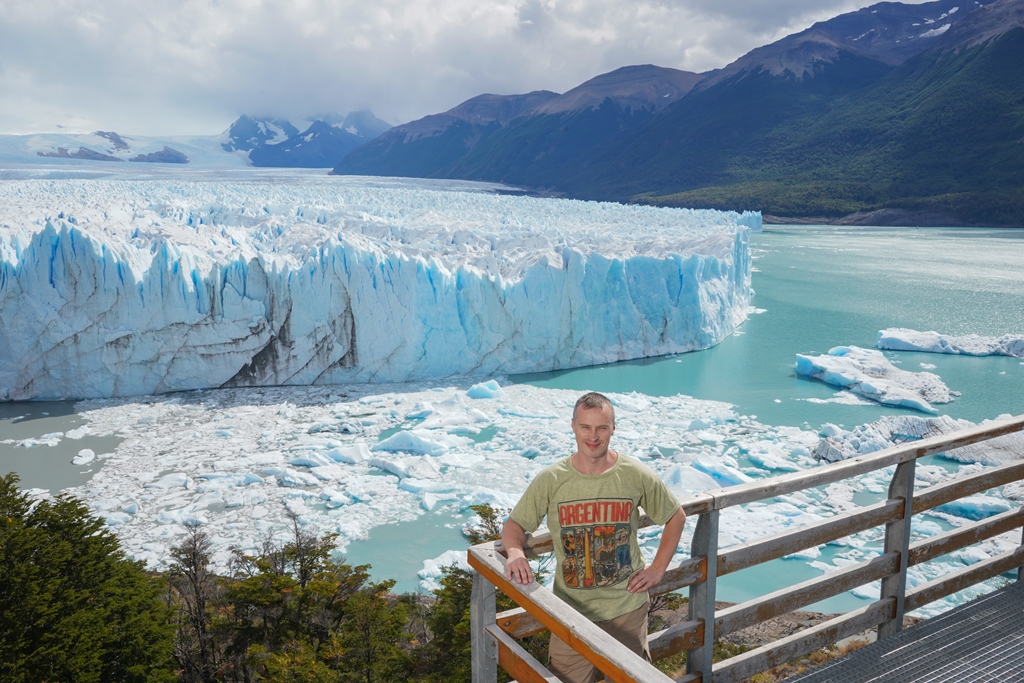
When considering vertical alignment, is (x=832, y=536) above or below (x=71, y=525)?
above

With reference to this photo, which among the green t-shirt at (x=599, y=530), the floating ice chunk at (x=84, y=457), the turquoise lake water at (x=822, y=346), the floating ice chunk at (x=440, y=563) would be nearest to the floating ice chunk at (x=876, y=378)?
the turquoise lake water at (x=822, y=346)

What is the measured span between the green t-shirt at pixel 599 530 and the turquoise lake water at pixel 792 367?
407 centimetres

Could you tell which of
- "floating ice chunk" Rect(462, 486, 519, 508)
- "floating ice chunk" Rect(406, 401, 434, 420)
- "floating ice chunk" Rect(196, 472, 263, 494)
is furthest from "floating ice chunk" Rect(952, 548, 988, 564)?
"floating ice chunk" Rect(196, 472, 263, 494)

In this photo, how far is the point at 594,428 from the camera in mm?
1453

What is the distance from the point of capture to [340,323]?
34.2ft

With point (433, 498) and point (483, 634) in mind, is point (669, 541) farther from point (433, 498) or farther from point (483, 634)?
Answer: point (433, 498)

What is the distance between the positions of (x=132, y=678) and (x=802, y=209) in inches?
1711

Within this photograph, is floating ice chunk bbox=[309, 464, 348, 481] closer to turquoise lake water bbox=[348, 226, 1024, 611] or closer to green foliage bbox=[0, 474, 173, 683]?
turquoise lake water bbox=[348, 226, 1024, 611]

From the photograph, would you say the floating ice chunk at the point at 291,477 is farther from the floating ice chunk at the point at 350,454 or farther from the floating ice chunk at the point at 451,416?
the floating ice chunk at the point at 451,416

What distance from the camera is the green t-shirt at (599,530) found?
4.86 ft

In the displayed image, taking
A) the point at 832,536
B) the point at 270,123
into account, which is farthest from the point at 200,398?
the point at 270,123

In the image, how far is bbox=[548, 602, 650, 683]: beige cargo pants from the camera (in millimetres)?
1433

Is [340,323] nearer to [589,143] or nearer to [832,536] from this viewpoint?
[832,536]

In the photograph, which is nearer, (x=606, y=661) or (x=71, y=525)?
(x=606, y=661)
